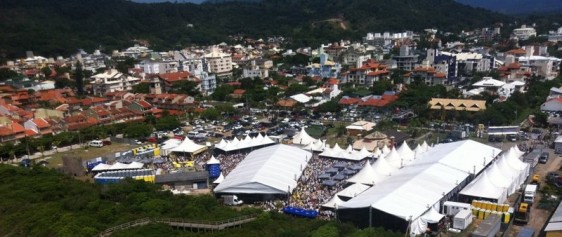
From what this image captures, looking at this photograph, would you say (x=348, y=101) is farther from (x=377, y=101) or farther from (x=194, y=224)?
(x=194, y=224)

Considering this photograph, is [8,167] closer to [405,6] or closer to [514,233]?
[514,233]

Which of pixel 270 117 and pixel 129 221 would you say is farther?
pixel 270 117

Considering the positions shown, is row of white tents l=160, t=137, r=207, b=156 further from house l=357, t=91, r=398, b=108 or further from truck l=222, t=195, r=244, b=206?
house l=357, t=91, r=398, b=108

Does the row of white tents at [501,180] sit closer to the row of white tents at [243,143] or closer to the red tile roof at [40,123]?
the row of white tents at [243,143]

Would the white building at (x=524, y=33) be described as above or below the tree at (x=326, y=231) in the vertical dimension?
above

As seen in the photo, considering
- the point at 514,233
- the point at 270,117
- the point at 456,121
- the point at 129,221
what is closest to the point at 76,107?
the point at 270,117

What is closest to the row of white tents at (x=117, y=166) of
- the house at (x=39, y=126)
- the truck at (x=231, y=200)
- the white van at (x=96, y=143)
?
the white van at (x=96, y=143)
